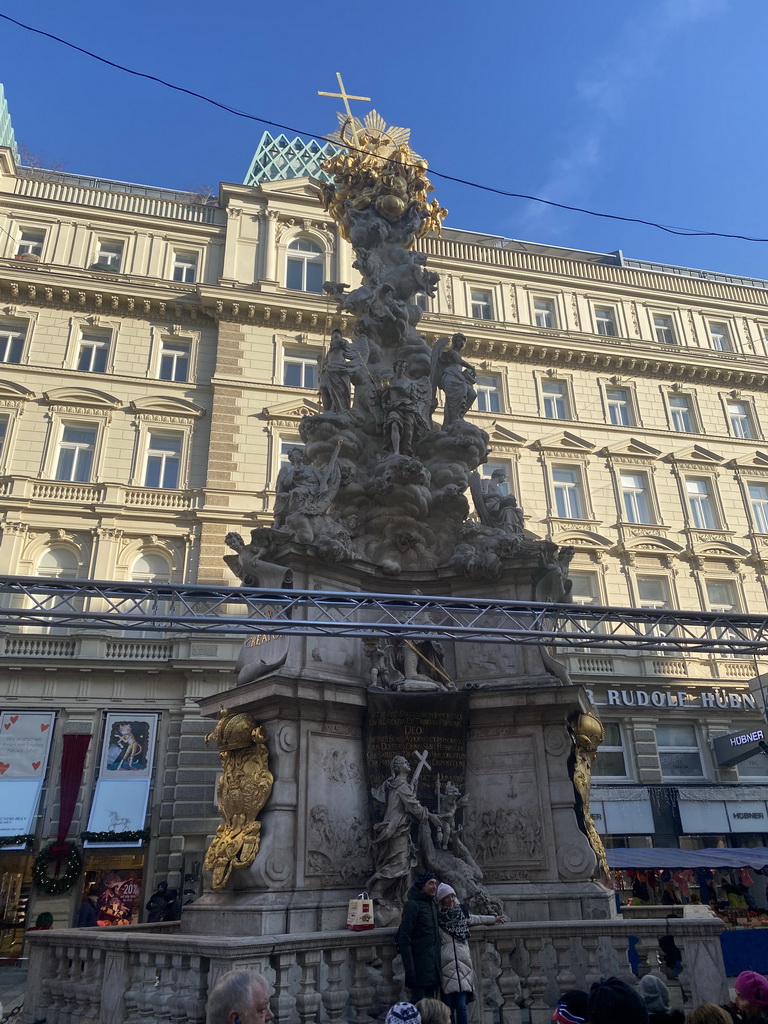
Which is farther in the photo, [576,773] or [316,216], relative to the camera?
[316,216]

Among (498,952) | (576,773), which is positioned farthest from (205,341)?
(498,952)

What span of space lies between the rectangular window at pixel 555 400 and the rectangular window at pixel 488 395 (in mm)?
1919

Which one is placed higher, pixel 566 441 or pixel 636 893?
pixel 566 441

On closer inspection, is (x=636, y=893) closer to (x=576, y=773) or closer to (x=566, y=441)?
(x=576, y=773)

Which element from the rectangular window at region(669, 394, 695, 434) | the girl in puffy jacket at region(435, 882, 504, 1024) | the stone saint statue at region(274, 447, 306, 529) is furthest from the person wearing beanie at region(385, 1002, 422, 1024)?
the rectangular window at region(669, 394, 695, 434)

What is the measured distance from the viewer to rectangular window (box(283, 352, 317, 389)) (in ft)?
90.8

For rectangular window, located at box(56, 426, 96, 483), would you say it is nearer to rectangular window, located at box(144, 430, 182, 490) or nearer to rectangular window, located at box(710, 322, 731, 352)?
rectangular window, located at box(144, 430, 182, 490)

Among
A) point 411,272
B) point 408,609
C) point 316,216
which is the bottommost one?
point 408,609

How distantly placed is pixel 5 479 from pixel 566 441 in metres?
19.1

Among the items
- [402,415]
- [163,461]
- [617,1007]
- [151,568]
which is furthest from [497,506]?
[163,461]

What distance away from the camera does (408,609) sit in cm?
1023

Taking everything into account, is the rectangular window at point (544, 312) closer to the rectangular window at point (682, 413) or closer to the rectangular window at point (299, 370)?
the rectangular window at point (682, 413)

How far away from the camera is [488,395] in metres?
29.7

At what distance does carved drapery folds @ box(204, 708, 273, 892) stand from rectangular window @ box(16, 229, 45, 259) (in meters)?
24.3
